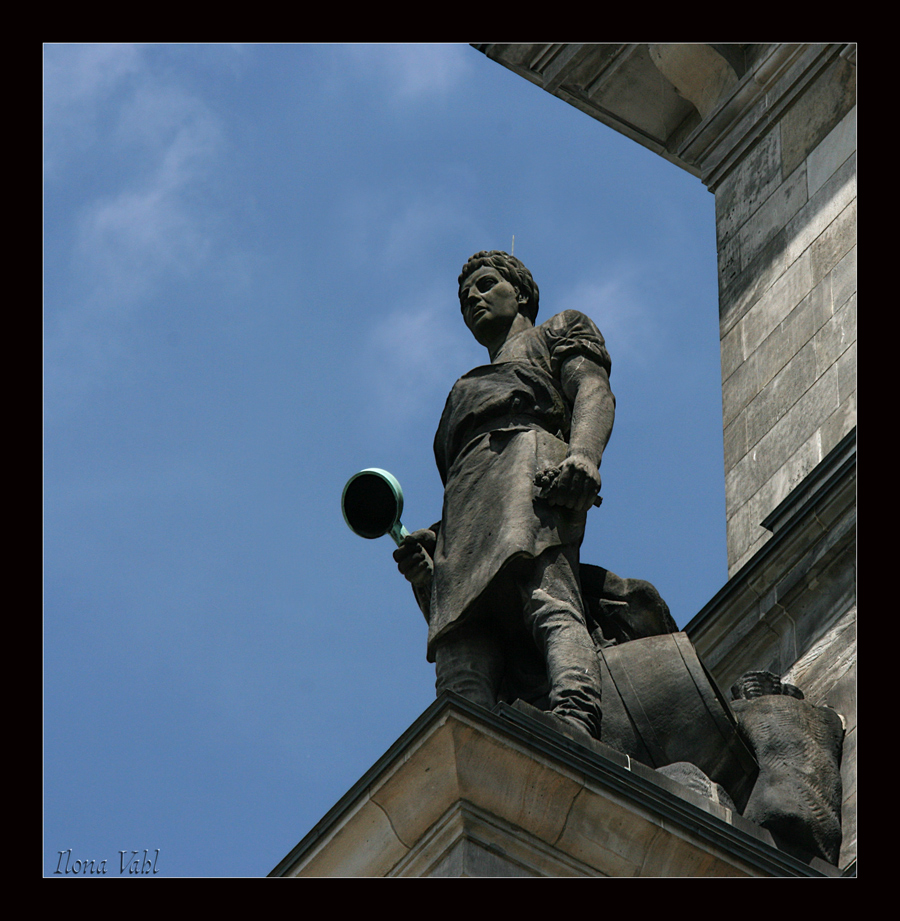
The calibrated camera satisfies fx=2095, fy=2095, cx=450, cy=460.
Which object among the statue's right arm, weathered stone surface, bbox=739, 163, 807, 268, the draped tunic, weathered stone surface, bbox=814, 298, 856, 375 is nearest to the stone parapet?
the draped tunic

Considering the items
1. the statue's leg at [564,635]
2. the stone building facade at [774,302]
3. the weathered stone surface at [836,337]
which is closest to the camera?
the statue's leg at [564,635]

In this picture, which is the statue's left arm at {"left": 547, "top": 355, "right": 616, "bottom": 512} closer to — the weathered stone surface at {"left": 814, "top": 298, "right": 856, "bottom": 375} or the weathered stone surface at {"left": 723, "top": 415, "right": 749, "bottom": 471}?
the weathered stone surface at {"left": 814, "top": 298, "right": 856, "bottom": 375}

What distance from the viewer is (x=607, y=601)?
8703 millimetres

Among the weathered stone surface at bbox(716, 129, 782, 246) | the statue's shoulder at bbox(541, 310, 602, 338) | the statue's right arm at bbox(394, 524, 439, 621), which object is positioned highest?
the weathered stone surface at bbox(716, 129, 782, 246)

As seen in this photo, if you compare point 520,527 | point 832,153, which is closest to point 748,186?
point 832,153

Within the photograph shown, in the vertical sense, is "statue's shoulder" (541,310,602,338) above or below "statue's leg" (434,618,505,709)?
above

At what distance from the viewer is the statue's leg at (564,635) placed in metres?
7.73

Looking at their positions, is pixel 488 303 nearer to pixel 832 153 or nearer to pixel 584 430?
pixel 584 430

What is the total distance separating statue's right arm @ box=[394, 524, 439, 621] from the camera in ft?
29.1

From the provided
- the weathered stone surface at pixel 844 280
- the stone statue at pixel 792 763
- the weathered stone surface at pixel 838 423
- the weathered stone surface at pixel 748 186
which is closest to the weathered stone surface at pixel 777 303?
the weathered stone surface at pixel 844 280

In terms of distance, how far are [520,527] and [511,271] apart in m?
1.93

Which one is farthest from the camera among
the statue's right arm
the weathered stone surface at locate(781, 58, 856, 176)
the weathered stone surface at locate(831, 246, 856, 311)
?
the weathered stone surface at locate(781, 58, 856, 176)

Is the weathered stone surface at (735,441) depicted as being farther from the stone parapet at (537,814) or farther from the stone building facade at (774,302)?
the stone parapet at (537,814)
